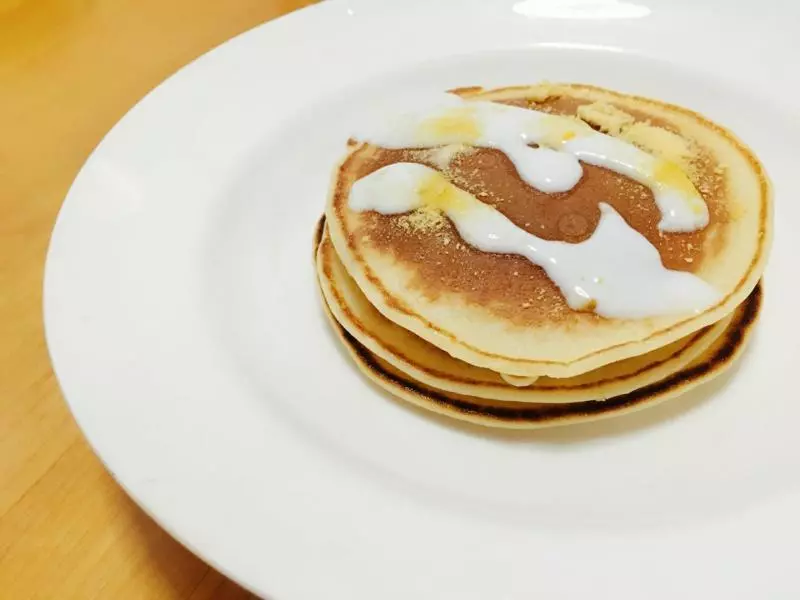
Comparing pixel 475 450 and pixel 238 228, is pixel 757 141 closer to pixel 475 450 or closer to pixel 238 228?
pixel 475 450

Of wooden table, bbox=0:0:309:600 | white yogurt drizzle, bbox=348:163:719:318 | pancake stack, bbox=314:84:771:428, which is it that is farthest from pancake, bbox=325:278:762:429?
wooden table, bbox=0:0:309:600

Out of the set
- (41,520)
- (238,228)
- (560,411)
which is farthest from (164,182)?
(560,411)

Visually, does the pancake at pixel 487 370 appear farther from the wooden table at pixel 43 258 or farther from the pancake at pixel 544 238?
the wooden table at pixel 43 258

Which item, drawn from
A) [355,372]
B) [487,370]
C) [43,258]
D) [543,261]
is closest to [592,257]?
[543,261]

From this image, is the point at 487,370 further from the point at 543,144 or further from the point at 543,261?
the point at 543,144

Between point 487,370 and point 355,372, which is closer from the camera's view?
point 487,370

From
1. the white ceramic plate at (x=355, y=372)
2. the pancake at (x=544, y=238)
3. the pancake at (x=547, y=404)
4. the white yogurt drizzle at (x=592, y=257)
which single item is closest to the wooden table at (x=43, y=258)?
the white ceramic plate at (x=355, y=372)
